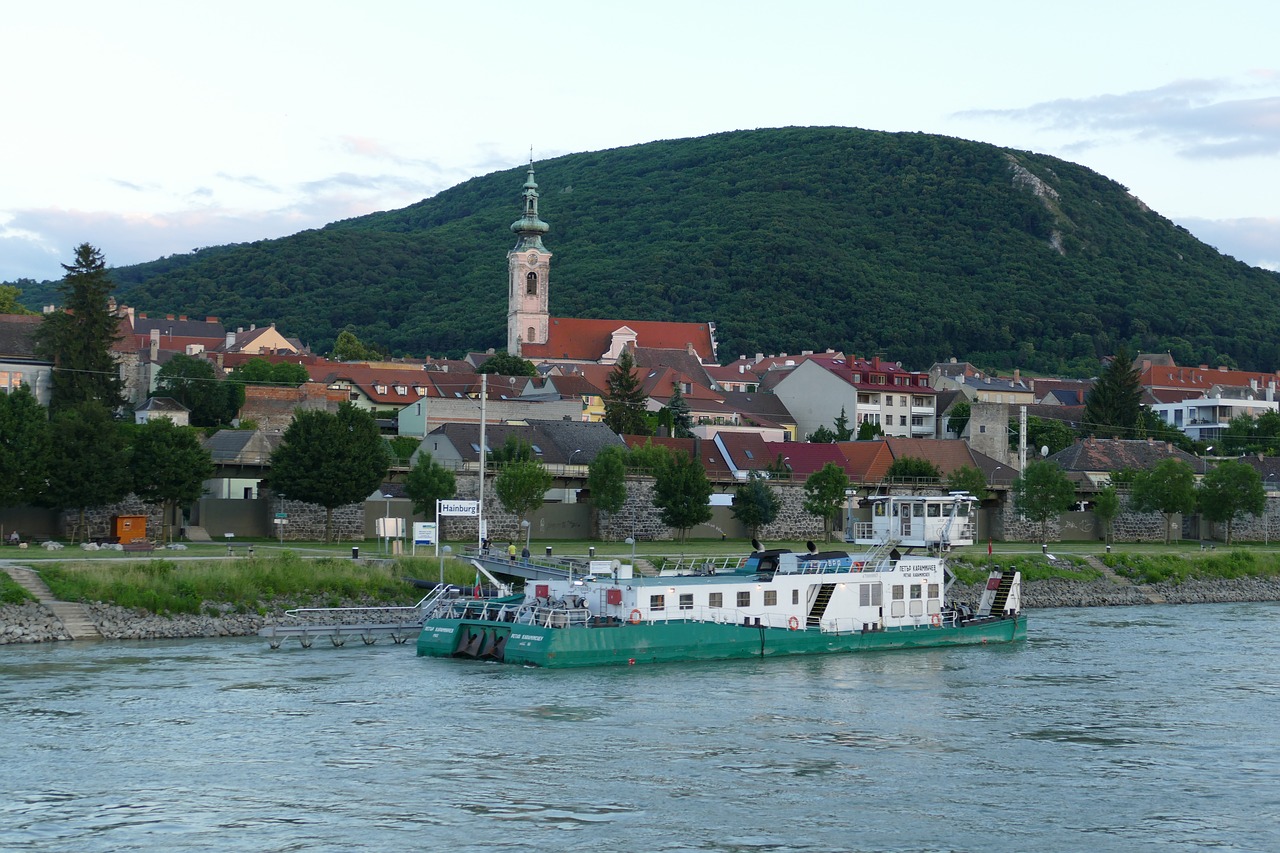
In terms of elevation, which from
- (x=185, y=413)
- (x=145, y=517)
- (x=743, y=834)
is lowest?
(x=743, y=834)

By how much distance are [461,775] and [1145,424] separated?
108018 mm

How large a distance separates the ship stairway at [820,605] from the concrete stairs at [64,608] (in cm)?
2054

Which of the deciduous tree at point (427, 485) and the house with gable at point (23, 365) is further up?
the house with gable at point (23, 365)

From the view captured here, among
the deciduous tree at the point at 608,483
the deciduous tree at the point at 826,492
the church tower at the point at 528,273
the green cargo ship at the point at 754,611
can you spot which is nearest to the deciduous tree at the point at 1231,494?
the deciduous tree at the point at 826,492

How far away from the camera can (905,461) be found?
284 feet

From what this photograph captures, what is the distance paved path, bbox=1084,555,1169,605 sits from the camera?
66.1 metres

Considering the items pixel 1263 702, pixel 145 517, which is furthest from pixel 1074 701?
pixel 145 517

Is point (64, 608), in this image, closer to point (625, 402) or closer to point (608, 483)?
point (608, 483)

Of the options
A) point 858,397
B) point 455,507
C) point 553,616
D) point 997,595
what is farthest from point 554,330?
point 553,616

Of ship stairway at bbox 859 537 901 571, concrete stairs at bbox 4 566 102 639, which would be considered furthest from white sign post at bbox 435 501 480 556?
ship stairway at bbox 859 537 901 571

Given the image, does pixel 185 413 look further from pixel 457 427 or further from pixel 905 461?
pixel 905 461

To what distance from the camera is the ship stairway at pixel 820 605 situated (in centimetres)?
4553

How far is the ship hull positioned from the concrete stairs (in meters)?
9.57

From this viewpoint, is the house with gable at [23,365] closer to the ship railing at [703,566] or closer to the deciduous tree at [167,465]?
the deciduous tree at [167,465]
